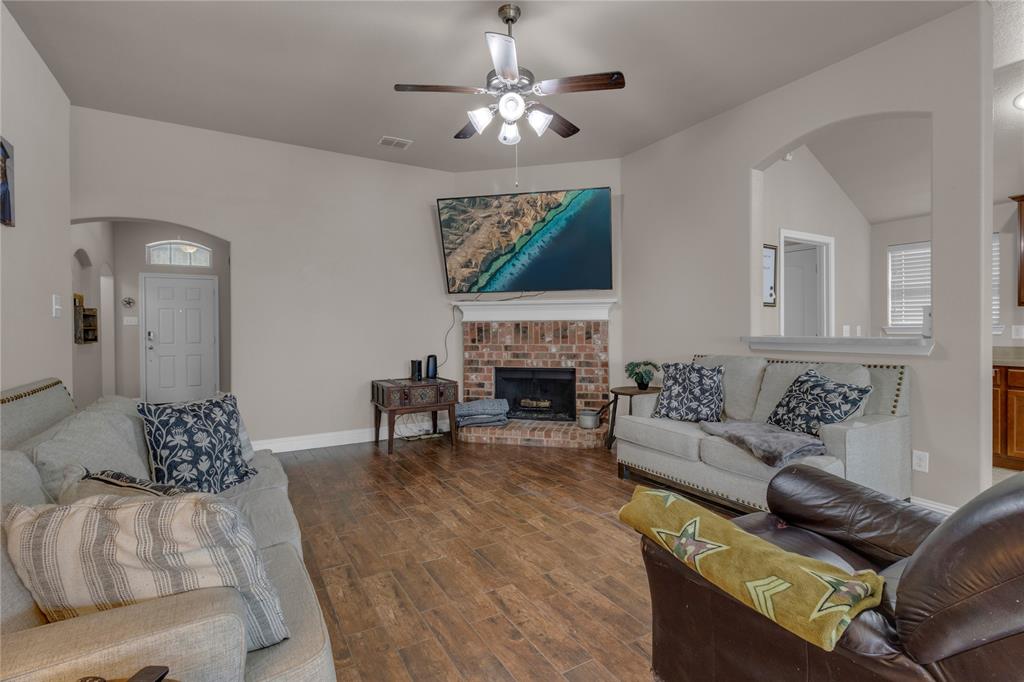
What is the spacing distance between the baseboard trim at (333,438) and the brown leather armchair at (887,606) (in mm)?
4077

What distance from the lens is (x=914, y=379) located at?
3039 millimetres

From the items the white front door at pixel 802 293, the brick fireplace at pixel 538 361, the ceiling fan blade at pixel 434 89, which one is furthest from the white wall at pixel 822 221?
the ceiling fan blade at pixel 434 89

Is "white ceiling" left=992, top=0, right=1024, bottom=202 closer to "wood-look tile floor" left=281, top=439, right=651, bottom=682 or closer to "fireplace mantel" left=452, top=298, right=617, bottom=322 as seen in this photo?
"fireplace mantel" left=452, top=298, right=617, bottom=322

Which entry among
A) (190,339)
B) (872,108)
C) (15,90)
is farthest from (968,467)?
(190,339)

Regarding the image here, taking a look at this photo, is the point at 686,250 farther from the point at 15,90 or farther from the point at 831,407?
the point at 15,90

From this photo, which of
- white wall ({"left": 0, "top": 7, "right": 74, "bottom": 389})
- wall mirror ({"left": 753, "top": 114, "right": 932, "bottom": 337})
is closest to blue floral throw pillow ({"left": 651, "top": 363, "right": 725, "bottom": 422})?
wall mirror ({"left": 753, "top": 114, "right": 932, "bottom": 337})

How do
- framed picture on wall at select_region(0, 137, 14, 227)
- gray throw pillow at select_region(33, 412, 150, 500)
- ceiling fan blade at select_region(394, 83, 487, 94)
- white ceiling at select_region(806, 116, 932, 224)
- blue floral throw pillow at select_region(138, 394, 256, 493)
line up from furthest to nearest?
white ceiling at select_region(806, 116, 932, 224) → ceiling fan blade at select_region(394, 83, 487, 94) → framed picture on wall at select_region(0, 137, 14, 227) → blue floral throw pillow at select_region(138, 394, 256, 493) → gray throw pillow at select_region(33, 412, 150, 500)

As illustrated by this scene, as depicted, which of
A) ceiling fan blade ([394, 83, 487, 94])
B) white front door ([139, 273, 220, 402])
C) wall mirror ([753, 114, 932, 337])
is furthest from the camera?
white front door ([139, 273, 220, 402])

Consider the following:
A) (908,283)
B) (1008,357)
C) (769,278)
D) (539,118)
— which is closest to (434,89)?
(539,118)

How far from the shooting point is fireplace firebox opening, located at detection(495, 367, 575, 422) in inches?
211

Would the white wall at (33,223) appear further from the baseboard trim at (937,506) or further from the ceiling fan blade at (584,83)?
the baseboard trim at (937,506)

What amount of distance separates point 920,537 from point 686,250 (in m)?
3.41

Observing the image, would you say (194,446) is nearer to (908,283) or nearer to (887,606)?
(887,606)

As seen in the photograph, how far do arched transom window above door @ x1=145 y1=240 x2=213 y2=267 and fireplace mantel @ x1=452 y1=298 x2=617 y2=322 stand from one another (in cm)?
447
